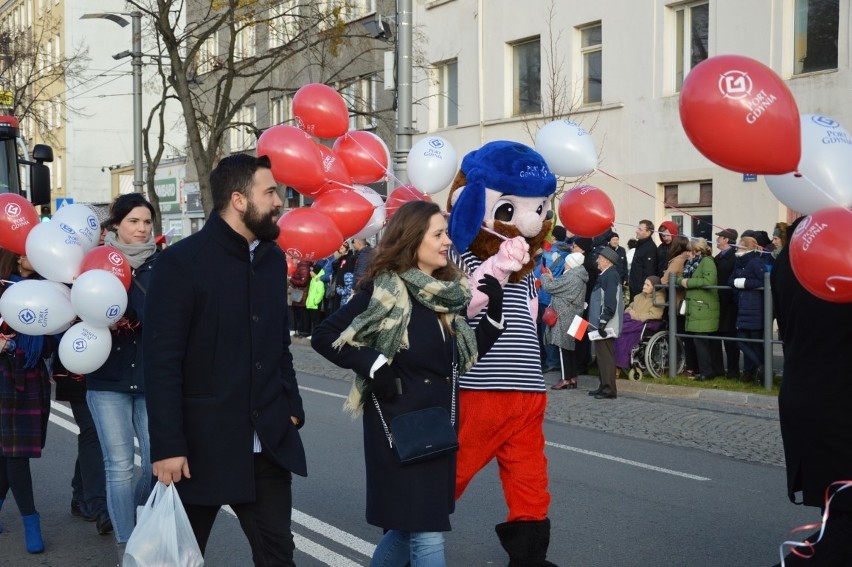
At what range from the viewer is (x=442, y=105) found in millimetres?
26781

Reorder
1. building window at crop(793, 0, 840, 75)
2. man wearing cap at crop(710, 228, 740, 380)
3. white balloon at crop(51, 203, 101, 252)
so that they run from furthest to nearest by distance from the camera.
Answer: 1. building window at crop(793, 0, 840, 75)
2. man wearing cap at crop(710, 228, 740, 380)
3. white balloon at crop(51, 203, 101, 252)

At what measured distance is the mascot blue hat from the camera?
543 centimetres

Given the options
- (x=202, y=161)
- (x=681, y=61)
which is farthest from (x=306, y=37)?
(x=681, y=61)

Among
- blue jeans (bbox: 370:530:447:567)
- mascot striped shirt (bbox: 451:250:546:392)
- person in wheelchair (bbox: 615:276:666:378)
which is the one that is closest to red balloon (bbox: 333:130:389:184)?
mascot striped shirt (bbox: 451:250:546:392)

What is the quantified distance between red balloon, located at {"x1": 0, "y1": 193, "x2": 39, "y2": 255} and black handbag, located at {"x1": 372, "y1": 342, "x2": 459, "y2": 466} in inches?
109

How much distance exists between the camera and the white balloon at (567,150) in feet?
18.7

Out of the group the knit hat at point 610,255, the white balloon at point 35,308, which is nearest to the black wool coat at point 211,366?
the white balloon at point 35,308

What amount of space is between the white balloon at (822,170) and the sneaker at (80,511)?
4860mm

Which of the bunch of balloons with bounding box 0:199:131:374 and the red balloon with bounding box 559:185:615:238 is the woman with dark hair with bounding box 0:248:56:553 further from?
the red balloon with bounding box 559:185:615:238

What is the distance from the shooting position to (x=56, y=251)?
5.73 m

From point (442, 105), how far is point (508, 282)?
71.8 feet

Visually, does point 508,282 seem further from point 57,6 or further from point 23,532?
point 57,6

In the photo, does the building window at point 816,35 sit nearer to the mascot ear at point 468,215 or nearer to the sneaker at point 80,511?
the mascot ear at point 468,215

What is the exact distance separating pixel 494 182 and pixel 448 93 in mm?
21469
